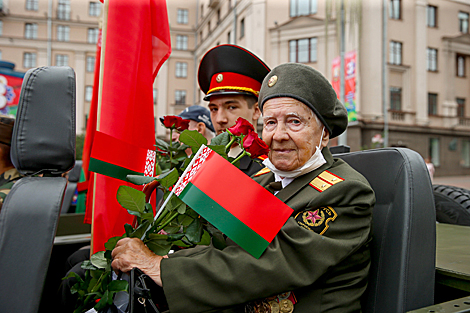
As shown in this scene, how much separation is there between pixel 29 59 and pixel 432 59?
94.0 ft

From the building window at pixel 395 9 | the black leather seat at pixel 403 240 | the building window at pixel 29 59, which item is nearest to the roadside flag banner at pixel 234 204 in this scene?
the black leather seat at pixel 403 240

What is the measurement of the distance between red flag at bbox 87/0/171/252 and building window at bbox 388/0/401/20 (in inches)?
845

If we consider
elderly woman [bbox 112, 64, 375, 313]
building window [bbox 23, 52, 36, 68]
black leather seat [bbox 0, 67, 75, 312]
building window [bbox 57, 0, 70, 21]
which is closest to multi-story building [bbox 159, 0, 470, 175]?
building window [bbox 57, 0, 70, 21]

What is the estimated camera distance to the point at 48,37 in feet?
89.1

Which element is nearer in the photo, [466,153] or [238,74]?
[238,74]

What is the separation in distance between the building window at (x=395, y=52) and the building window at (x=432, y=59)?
240cm

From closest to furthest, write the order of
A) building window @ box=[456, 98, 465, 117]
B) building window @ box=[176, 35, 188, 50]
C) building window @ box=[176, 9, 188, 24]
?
1. building window @ box=[456, 98, 465, 117]
2. building window @ box=[176, 35, 188, 50]
3. building window @ box=[176, 9, 188, 24]

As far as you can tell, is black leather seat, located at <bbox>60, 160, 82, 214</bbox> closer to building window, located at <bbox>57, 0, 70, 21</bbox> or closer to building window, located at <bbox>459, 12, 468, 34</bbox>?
building window, located at <bbox>459, 12, 468, 34</bbox>

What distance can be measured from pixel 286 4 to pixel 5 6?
2180cm

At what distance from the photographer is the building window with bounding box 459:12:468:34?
22.9 metres

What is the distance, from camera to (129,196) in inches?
47.5

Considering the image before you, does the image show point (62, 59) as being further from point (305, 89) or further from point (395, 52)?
point (305, 89)

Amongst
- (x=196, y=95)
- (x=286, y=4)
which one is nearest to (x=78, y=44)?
(x=196, y=95)

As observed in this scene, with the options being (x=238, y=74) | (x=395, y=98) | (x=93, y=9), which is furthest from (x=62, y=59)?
(x=238, y=74)
